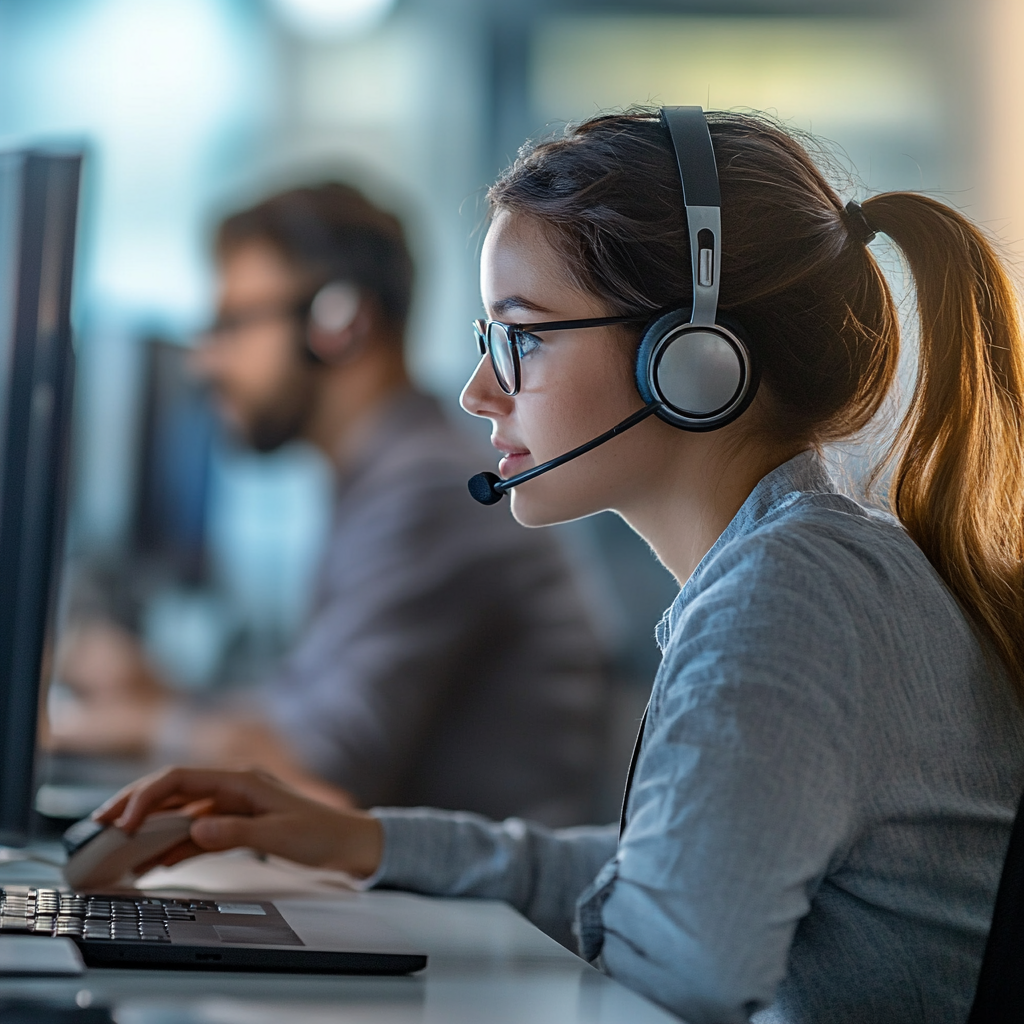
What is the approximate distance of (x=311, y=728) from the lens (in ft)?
6.07

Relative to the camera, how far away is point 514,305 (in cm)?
91

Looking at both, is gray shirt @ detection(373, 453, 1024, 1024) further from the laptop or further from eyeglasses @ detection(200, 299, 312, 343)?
eyeglasses @ detection(200, 299, 312, 343)

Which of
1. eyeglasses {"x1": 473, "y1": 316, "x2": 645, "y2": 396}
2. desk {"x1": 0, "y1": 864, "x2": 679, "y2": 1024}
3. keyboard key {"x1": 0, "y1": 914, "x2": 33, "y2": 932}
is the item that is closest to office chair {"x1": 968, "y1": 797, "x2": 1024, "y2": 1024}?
desk {"x1": 0, "y1": 864, "x2": 679, "y2": 1024}

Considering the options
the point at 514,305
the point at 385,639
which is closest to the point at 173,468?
the point at 385,639

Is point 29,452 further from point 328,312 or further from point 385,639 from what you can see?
point 328,312

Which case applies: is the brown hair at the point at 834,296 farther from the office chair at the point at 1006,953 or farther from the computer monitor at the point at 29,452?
the computer monitor at the point at 29,452

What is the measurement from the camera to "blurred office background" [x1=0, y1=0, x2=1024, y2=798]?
333 cm

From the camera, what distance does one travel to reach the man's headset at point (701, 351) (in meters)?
0.83

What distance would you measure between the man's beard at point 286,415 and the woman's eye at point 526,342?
4.71 feet

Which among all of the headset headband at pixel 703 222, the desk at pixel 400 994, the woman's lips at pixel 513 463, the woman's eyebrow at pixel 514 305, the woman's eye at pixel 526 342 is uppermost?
the headset headband at pixel 703 222

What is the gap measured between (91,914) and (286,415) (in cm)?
162

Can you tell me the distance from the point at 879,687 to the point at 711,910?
0.17 meters

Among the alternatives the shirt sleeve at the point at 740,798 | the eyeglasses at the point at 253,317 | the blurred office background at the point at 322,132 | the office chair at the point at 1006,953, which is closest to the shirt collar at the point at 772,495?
the shirt sleeve at the point at 740,798

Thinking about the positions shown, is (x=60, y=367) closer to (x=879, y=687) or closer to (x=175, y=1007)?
(x=175, y=1007)
